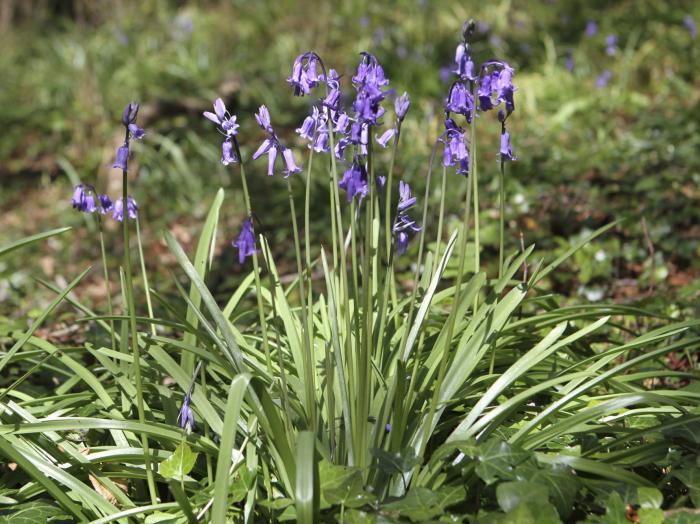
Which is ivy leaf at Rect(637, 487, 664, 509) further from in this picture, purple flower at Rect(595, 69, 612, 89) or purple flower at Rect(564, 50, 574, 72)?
purple flower at Rect(564, 50, 574, 72)

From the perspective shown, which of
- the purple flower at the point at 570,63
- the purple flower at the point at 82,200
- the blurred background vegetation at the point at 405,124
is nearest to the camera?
the purple flower at the point at 82,200

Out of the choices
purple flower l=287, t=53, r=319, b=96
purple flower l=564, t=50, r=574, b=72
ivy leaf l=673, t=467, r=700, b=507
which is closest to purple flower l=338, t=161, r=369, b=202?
purple flower l=287, t=53, r=319, b=96

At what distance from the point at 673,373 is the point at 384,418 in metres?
0.88

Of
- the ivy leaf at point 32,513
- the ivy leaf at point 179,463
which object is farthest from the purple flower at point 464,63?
the ivy leaf at point 32,513

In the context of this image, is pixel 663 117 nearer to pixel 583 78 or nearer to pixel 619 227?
pixel 583 78

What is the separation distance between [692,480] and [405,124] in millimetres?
5382

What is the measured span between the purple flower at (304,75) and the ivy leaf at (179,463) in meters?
0.96

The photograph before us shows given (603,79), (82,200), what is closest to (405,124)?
(603,79)

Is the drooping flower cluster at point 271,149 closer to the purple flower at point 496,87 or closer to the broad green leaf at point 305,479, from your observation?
the purple flower at point 496,87

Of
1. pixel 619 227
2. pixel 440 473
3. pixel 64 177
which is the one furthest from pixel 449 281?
pixel 64 177

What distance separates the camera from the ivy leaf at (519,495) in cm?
161

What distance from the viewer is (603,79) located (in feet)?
21.9

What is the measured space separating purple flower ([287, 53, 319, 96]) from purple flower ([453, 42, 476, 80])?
1.18 ft

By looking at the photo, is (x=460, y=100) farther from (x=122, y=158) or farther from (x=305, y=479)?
(x=305, y=479)
